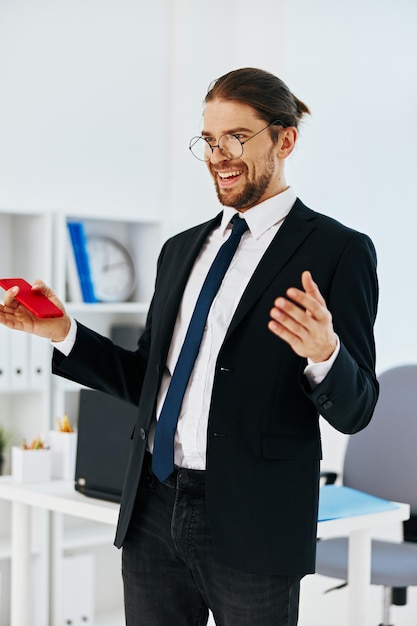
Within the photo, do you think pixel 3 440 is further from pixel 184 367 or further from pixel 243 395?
pixel 243 395

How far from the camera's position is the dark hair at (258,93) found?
1.75 meters

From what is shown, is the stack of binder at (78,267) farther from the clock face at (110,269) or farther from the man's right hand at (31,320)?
the man's right hand at (31,320)

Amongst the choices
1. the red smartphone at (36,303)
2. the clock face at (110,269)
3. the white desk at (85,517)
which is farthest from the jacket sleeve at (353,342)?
the clock face at (110,269)

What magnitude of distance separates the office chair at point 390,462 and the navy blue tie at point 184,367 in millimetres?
1543

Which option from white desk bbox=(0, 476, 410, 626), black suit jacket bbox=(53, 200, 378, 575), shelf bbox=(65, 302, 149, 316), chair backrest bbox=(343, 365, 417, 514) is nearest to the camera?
black suit jacket bbox=(53, 200, 378, 575)

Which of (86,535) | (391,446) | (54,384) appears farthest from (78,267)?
(391,446)

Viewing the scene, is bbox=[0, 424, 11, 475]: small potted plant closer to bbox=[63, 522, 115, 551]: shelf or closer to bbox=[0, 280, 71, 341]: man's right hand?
bbox=[63, 522, 115, 551]: shelf

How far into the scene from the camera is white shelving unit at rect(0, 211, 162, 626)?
353 centimetres

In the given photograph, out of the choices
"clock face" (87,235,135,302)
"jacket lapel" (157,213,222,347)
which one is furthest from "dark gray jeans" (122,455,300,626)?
"clock face" (87,235,135,302)

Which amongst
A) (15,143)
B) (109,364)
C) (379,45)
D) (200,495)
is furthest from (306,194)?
(200,495)

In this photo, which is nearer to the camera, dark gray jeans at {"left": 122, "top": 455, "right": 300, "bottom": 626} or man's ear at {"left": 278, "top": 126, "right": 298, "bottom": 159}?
dark gray jeans at {"left": 122, "top": 455, "right": 300, "bottom": 626}

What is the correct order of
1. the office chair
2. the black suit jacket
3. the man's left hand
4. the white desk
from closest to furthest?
1. the man's left hand
2. the black suit jacket
3. the white desk
4. the office chair

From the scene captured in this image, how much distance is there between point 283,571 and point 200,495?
200mm

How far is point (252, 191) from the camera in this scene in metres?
1.75
